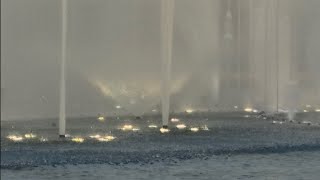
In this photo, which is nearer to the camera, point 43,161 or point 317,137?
point 43,161

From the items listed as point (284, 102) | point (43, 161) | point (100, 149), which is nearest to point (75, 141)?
point (100, 149)

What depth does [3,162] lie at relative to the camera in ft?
223

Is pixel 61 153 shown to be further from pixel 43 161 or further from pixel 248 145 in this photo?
pixel 248 145

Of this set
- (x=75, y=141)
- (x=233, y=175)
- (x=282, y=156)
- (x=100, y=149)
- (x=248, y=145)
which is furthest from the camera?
(x=75, y=141)

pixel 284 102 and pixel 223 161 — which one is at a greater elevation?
pixel 284 102

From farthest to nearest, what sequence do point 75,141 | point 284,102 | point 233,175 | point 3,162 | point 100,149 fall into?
point 284,102
point 75,141
point 100,149
point 3,162
point 233,175

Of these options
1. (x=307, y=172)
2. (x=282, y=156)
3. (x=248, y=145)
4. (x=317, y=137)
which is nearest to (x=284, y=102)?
(x=317, y=137)

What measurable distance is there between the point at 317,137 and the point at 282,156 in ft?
78.6

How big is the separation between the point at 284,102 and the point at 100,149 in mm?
100435

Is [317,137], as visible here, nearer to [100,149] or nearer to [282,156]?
[282,156]

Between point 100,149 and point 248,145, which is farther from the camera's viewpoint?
point 248,145

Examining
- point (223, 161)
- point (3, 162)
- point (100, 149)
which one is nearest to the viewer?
point (3, 162)

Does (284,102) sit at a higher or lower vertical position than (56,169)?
higher

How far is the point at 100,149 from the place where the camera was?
275 ft
